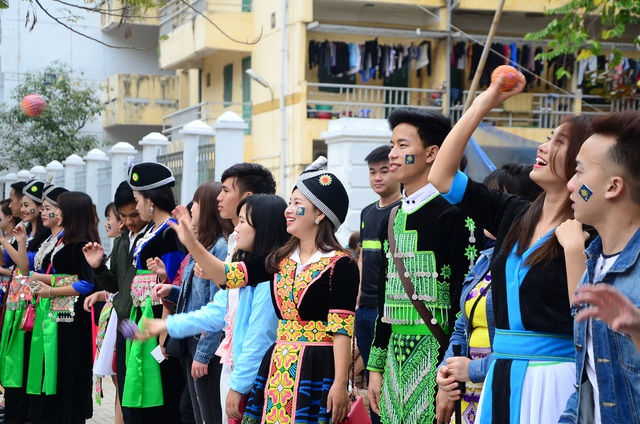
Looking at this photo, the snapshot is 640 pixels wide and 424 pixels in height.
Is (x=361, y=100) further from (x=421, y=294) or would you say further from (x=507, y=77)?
(x=507, y=77)

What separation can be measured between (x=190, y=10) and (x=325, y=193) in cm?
2175

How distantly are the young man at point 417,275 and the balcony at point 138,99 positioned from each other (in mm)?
26059

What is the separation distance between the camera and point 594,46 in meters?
12.2

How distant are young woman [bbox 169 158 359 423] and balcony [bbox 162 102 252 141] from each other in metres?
20.3

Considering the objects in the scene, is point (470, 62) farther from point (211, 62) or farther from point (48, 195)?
point (48, 195)

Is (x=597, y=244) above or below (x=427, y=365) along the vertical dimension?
above

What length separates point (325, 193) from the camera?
5645mm

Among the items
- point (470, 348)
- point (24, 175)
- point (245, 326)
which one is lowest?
point (245, 326)

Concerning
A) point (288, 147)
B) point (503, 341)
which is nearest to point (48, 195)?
point (503, 341)

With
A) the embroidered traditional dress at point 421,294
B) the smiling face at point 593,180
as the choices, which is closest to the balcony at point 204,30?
the embroidered traditional dress at point 421,294

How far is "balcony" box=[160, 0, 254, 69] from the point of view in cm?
2575

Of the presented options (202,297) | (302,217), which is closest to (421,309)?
Result: (302,217)

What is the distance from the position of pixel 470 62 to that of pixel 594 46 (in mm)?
13071

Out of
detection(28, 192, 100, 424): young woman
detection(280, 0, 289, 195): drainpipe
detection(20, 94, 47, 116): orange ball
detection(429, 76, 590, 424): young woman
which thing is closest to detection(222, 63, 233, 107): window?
detection(280, 0, 289, 195): drainpipe
